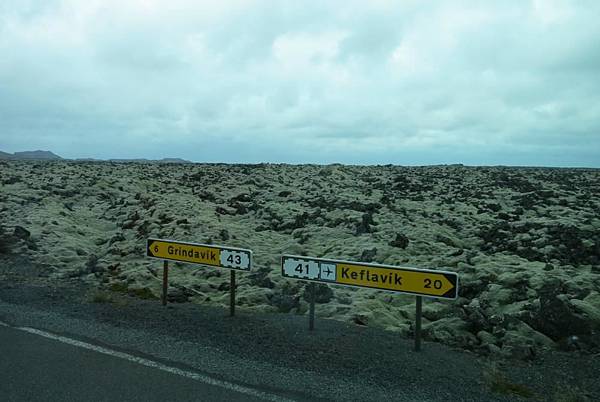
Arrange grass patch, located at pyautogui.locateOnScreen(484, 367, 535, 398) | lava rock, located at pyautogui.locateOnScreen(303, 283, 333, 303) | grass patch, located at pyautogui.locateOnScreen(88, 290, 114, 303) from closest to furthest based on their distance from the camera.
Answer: grass patch, located at pyautogui.locateOnScreen(484, 367, 535, 398), grass patch, located at pyautogui.locateOnScreen(88, 290, 114, 303), lava rock, located at pyautogui.locateOnScreen(303, 283, 333, 303)

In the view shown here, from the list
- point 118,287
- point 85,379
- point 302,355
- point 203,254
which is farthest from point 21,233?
point 302,355

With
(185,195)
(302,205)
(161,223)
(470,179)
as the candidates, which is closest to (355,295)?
(161,223)

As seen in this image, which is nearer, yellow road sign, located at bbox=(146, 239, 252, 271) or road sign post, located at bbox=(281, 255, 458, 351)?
road sign post, located at bbox=(281, 255, 458, 351)

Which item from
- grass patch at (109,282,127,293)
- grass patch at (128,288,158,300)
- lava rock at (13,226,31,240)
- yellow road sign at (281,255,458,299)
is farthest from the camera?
lava rock at (13,226,31,240)

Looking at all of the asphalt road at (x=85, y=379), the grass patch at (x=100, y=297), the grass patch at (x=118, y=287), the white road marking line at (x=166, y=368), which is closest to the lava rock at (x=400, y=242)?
the grass patch at (x=118, y=287)

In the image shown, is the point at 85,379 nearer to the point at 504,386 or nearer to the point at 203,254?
the point at 203,254

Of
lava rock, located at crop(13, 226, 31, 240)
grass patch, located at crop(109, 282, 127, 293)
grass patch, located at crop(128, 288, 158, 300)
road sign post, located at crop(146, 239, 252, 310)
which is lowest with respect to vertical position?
grass patch, located at crop(109, 282, 127, 293)

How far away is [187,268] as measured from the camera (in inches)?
451

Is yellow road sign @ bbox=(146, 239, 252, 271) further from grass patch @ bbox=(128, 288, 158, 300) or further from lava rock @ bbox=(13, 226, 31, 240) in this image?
lava rock @ bbox=(13, 226, 31, 240)

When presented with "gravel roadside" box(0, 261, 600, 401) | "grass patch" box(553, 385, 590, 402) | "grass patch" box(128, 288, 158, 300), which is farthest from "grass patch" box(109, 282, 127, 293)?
"grass patch" box(553, 385, 590, 402)

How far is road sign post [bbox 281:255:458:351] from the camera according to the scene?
6070mm

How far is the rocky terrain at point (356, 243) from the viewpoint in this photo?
298 inches

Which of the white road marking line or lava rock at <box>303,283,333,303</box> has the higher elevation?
the white road marking line

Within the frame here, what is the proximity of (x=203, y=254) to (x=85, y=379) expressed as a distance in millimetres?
3049
